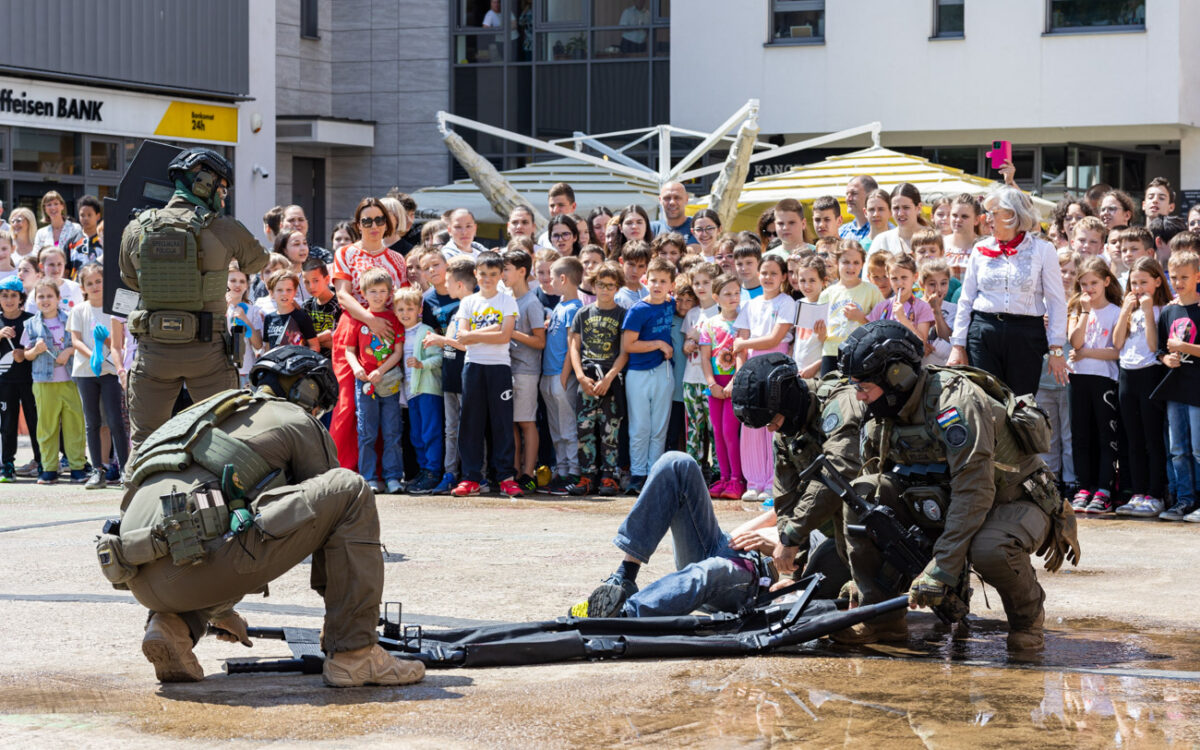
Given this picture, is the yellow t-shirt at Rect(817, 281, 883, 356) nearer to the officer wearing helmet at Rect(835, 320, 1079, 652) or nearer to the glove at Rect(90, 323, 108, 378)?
the officer wearing helmet at Rect(835, 320, 1079, 652)

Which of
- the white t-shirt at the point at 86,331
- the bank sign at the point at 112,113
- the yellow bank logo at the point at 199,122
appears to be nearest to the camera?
the white t-shirt at the point at 86,331

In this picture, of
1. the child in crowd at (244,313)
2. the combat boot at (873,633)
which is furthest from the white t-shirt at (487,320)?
the combat boot at (873,633)

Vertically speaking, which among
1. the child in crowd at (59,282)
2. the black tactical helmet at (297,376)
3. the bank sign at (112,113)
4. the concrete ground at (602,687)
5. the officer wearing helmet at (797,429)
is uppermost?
the bank sign at (112,113)

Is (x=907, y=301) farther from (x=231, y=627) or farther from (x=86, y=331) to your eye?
(x=86, y=331)

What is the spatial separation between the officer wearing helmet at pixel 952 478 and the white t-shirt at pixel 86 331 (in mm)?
7833

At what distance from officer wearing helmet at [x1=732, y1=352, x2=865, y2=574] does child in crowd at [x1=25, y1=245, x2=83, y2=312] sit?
832 centimetres

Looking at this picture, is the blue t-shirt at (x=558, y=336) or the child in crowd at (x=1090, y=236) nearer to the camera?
the child in crowd at (x=1090, y=236)

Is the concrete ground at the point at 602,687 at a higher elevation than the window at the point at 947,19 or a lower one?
lower

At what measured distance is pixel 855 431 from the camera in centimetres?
648

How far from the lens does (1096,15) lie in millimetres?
23594

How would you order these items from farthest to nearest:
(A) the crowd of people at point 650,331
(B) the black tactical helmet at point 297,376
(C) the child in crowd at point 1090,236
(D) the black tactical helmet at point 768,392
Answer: (C) the child in crowd at point 1090,236 → (A) the crowd of people at point 650,331 → (D) the black tactical helmet at point 768,392 → (B) the black tactical helmet at point 297,376

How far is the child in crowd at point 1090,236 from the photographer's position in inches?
439

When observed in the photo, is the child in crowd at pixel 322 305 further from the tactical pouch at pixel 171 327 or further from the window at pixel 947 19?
the window at pixel 947 19

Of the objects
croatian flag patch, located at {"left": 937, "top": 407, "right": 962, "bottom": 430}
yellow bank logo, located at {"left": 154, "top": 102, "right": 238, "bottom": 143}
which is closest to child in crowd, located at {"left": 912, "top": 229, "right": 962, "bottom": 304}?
croatian flag patch, located at {"left": 937, "top": 407, "right": 962, "bottom": 430}
